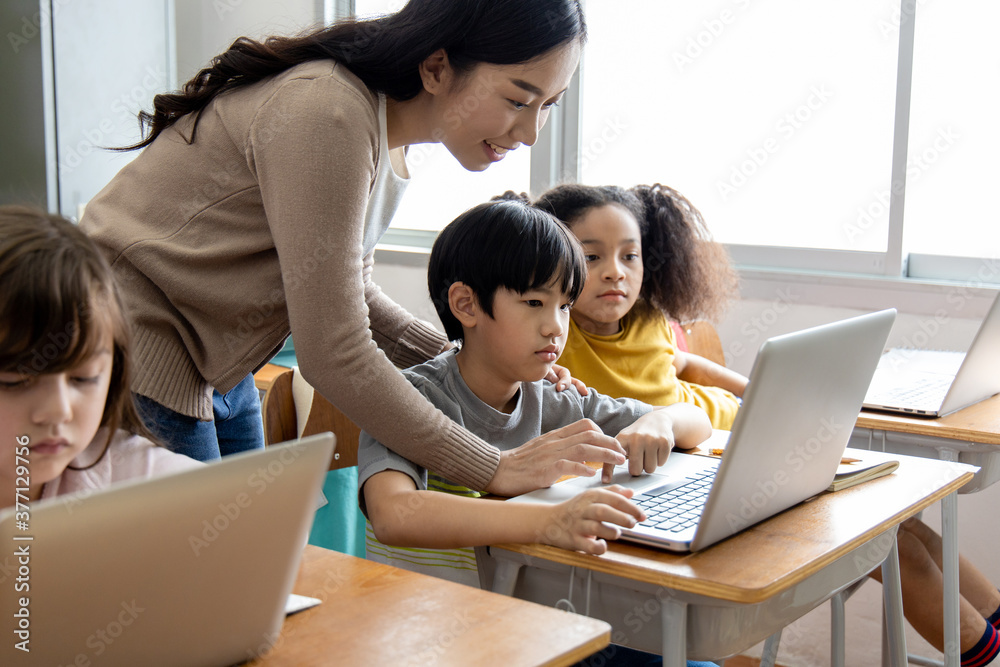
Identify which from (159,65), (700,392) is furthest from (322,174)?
(159,65)

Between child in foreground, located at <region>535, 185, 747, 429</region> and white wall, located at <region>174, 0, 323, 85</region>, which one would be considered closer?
child in foreground, located at <region>535, 185, 747, 429</region>

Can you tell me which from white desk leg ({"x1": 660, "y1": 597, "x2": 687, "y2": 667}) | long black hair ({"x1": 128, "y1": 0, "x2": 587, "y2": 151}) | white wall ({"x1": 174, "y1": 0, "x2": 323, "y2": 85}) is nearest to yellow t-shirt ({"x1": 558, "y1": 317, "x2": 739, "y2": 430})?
long black hair ({"x1": 128, "y1": 0, "x2": 587, "y2": 151})

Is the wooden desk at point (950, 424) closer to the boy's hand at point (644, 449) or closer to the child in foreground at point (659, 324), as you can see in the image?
the child in foreground at point (659, 324)

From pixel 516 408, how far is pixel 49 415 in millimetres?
722

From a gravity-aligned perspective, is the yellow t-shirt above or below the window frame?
below

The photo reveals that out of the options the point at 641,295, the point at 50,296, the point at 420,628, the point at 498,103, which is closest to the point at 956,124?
the point at 641,295

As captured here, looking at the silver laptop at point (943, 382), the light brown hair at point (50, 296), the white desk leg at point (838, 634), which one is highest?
the light brown hair at point (50, 296)

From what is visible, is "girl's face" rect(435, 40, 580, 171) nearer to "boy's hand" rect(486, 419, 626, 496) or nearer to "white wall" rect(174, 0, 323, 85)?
"boy's hand" rect(486, 419, 626, 496)

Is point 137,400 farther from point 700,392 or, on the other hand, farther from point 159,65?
point 159,65

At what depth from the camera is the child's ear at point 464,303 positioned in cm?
136

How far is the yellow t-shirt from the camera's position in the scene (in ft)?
5.82

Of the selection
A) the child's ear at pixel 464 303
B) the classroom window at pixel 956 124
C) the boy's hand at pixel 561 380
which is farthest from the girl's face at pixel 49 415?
the classroom window at pixel 956 124

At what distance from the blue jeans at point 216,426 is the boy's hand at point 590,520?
0.50 metres

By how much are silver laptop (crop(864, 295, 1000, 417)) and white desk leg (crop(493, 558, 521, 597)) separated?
0.98 meters
